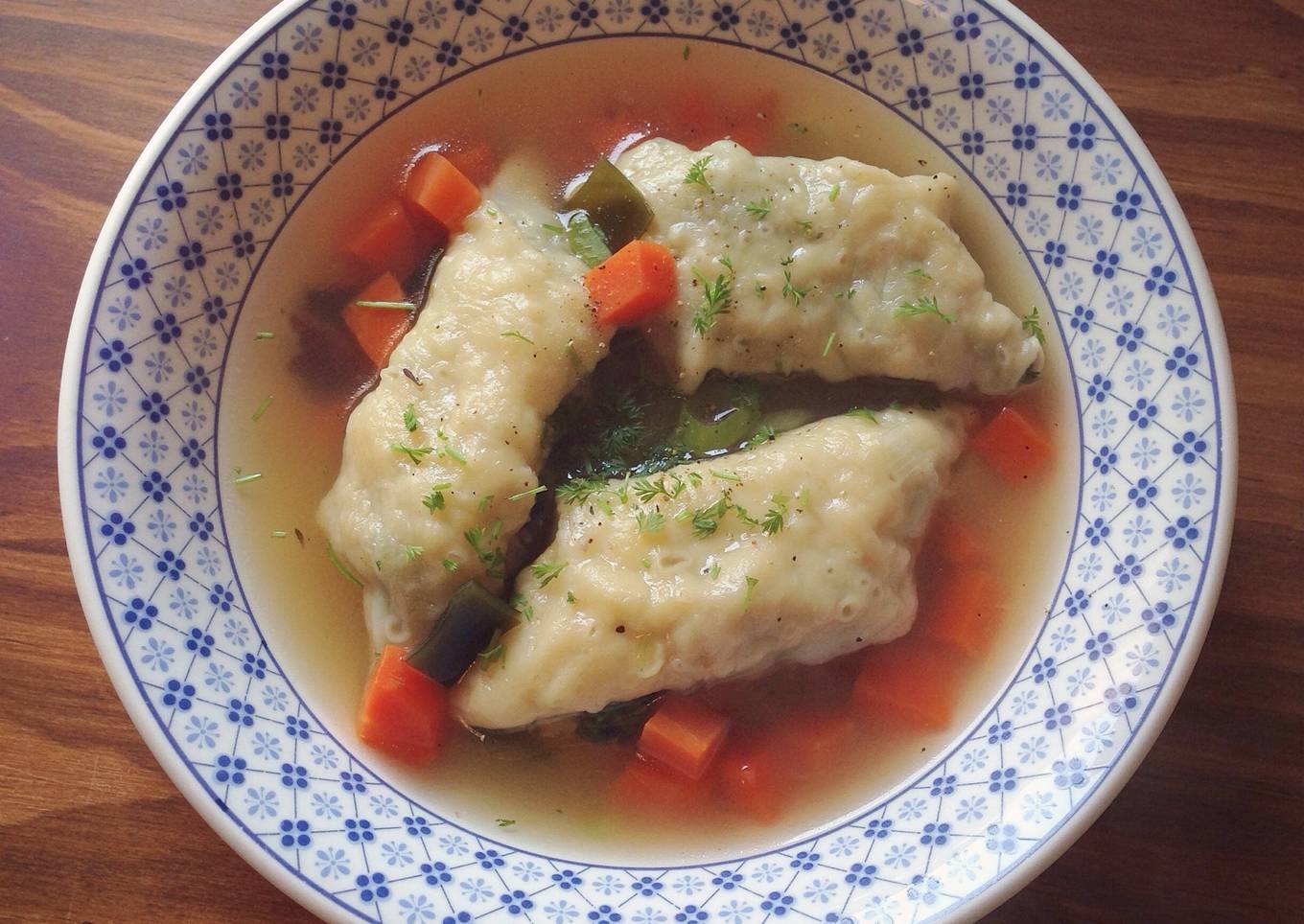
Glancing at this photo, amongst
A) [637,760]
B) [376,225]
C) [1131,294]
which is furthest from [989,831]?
[376,225]

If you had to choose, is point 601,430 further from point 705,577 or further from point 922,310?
point 922,310

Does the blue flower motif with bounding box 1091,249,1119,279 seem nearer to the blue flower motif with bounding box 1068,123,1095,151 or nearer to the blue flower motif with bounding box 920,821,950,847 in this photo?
the blue flower motif with bounding box 1068,123,1095,151

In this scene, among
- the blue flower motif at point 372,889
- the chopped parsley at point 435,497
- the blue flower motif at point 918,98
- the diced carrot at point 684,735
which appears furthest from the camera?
the blue flower motif at point 918,98

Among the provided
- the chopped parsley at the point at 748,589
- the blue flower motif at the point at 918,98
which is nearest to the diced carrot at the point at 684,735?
the chopped parsley at the point at 748,589

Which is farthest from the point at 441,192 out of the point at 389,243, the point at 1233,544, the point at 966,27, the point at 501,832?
the point at 1233,544

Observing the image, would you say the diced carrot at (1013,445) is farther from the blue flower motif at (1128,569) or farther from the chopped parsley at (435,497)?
the chopped parsley at (435,497)

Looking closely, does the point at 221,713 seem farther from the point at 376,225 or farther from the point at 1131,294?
the point at 1131,294
